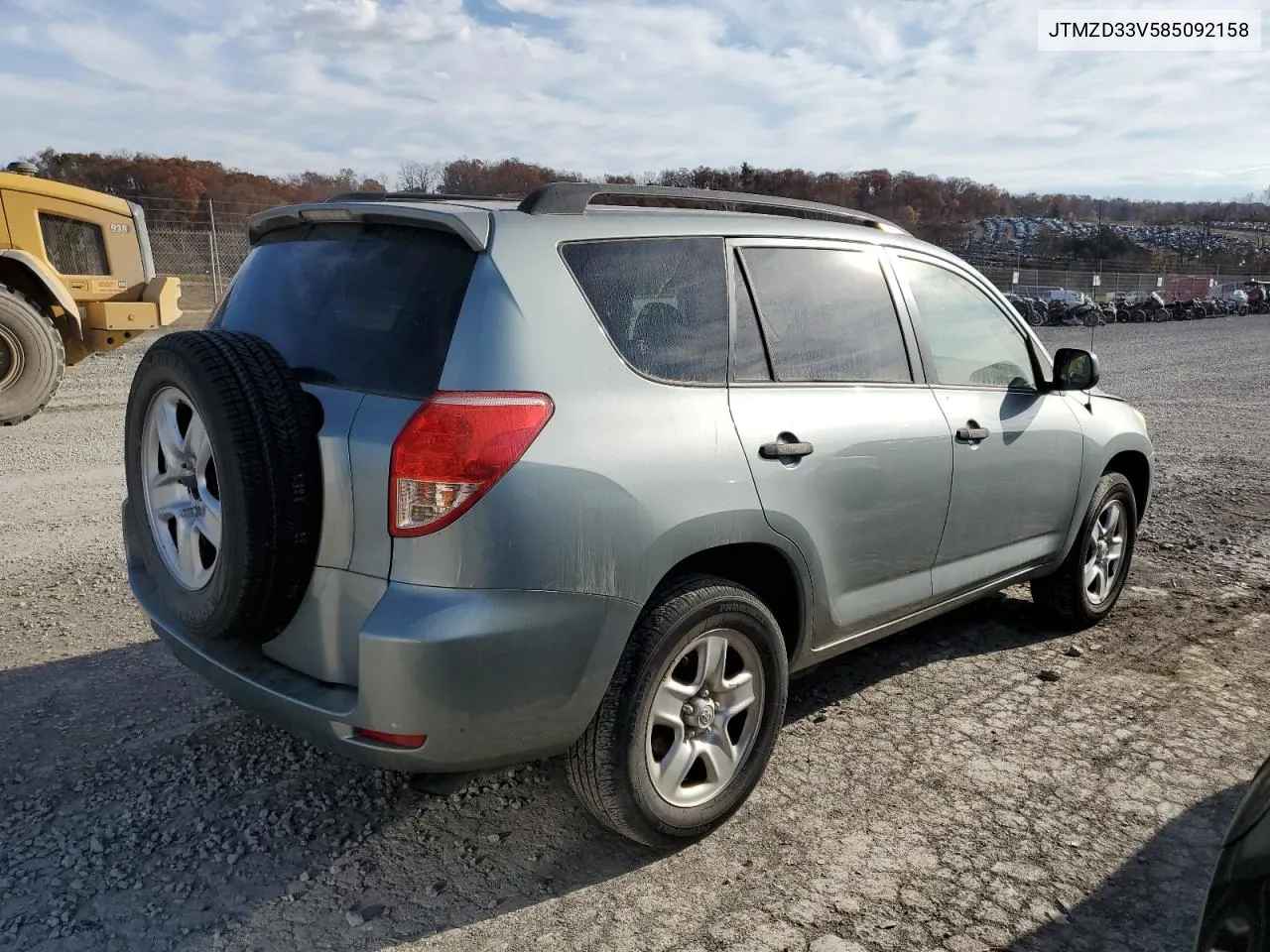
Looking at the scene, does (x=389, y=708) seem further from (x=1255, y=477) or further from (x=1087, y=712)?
(x=1255, y=477)

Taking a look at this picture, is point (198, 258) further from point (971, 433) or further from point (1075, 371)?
point (971, 433)

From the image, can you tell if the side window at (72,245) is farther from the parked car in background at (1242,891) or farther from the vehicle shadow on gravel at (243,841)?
the parked car in background at (1242,891)

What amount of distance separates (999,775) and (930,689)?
2.33 ft

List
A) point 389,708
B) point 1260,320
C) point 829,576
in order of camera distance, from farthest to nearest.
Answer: point 1260,320 < point 829,576 < point 389,708

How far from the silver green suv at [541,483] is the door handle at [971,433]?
0.65 ft

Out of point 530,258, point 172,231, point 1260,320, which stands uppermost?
point 172,231

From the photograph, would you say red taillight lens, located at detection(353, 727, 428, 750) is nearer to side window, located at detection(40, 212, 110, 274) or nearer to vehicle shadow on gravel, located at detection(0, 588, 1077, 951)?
vehicle shadow on gravel, located at detection(0, 588, 1077, 951)

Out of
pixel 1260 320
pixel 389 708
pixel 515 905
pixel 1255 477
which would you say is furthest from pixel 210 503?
pixel 1260 320

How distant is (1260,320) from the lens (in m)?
44.0

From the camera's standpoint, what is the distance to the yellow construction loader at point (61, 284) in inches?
372

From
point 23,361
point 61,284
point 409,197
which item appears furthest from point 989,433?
point 61,284

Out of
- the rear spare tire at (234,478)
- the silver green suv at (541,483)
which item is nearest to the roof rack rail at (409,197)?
the silver green suv at (541,483)

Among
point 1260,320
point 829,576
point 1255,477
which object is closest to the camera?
point 829,576

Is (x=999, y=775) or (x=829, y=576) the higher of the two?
(x=829, y=576)
